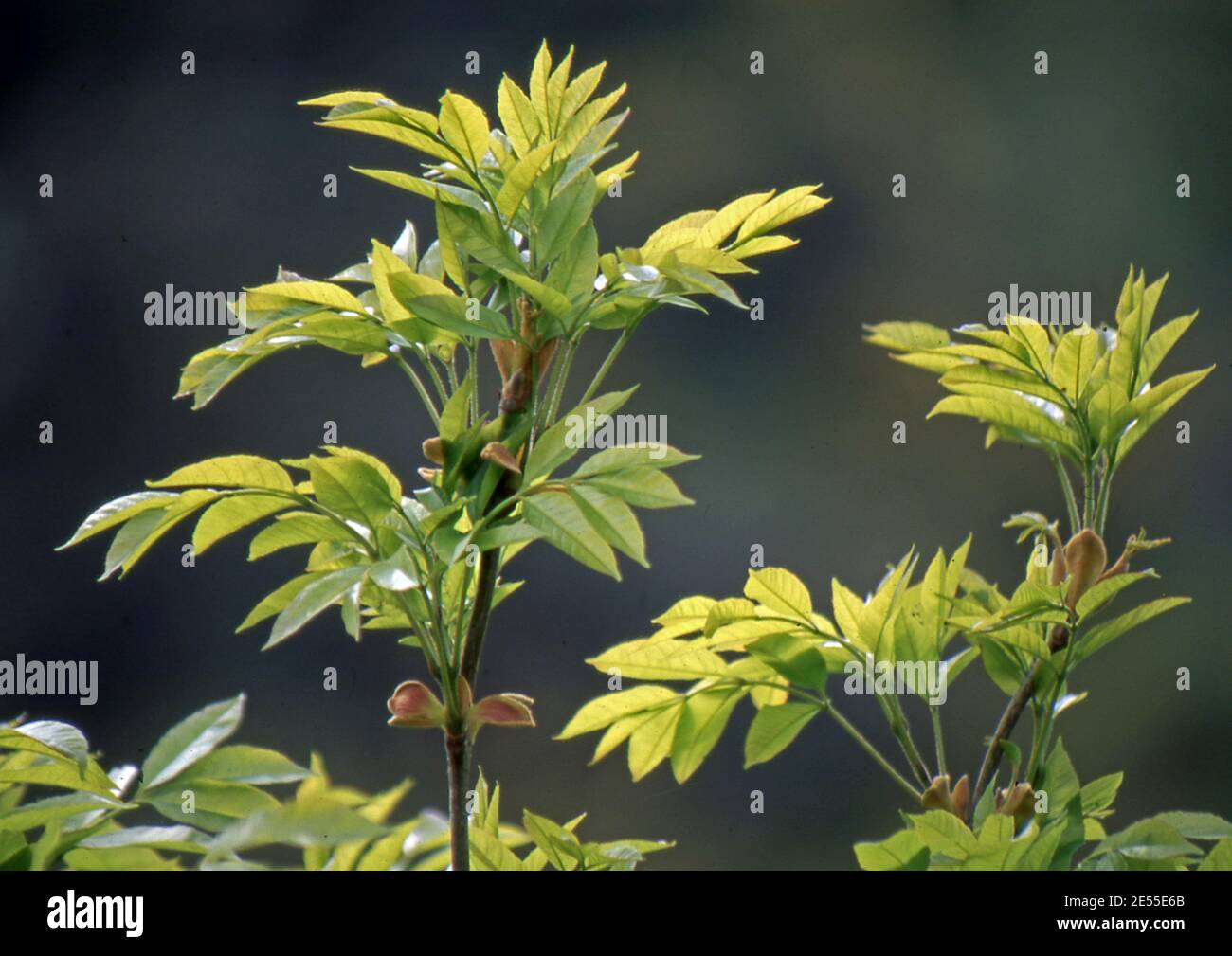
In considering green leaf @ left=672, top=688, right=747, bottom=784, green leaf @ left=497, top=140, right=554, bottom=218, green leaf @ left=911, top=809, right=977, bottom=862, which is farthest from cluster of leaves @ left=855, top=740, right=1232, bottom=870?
green leaf @ left=497, top=140, right=554, bottom=218

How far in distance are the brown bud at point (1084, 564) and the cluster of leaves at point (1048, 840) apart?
0.26 feet

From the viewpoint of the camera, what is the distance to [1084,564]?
67 cm

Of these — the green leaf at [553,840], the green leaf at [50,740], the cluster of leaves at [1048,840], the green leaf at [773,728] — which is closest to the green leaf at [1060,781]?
the cluster of leaves at [1048,840]

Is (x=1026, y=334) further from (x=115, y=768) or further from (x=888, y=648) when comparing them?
(x=115, y=768)

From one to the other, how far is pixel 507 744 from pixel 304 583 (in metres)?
1.23

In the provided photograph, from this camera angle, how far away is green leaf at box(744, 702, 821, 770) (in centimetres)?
68

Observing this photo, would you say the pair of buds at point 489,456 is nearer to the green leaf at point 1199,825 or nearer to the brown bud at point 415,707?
the brown bud at point 415,707

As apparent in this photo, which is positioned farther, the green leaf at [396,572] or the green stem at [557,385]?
the green stem at [557,385]

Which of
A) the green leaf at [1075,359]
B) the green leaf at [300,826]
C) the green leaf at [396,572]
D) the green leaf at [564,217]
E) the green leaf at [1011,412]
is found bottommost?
the green leaf at [300,826]

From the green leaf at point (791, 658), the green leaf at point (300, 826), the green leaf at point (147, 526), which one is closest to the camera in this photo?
the green leaf at point (300, 826)

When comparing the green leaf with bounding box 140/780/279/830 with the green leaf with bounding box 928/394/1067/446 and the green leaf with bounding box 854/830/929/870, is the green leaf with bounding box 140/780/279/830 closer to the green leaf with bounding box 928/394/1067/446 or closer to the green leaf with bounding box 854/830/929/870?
the green leaf with bounding box 854/830/929/870

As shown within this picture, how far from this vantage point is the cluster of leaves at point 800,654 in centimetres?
64

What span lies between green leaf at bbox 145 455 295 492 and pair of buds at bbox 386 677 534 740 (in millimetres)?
106

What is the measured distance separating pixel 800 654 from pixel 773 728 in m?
0.04
